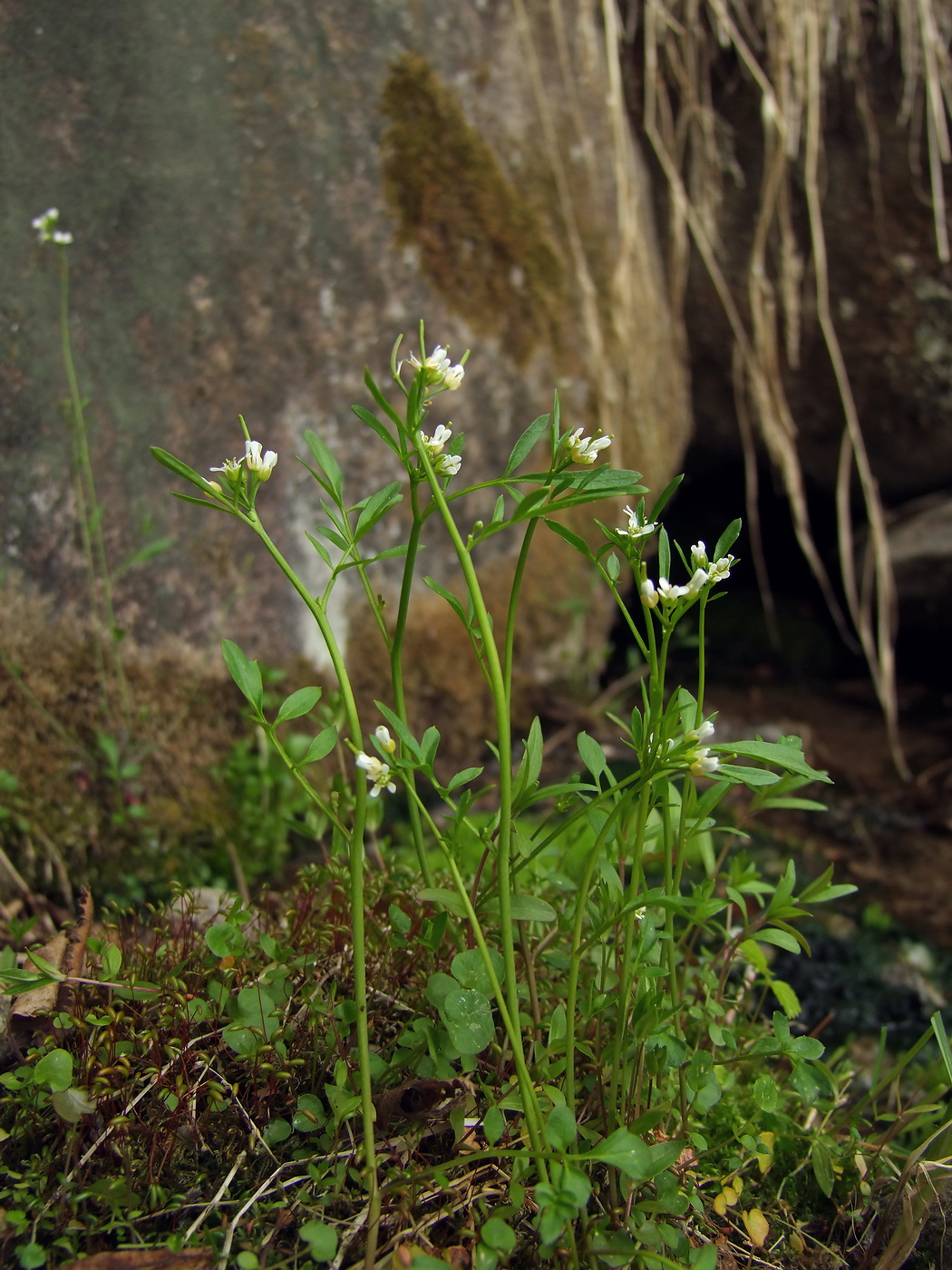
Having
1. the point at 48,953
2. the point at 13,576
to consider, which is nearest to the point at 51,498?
the point at 13,576

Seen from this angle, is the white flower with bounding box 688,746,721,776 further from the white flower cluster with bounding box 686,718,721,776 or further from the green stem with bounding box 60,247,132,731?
the green stem with bounding box 60,247,132,731

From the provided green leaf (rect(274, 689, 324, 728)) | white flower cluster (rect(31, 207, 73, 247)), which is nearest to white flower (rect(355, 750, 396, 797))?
green leaf (rect(274, 689, 324, 728))

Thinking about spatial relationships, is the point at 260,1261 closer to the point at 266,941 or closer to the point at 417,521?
the point at 266,941

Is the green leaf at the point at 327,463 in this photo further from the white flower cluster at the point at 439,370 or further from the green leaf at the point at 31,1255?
the green leaf at the point at 31,1255

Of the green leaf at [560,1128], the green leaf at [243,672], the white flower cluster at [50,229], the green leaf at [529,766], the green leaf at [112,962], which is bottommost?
the green leaf at [560,1128]

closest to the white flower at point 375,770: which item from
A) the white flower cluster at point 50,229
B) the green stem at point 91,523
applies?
the green stem at point 91,523

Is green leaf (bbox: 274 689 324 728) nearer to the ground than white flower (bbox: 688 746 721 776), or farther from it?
farther from it
